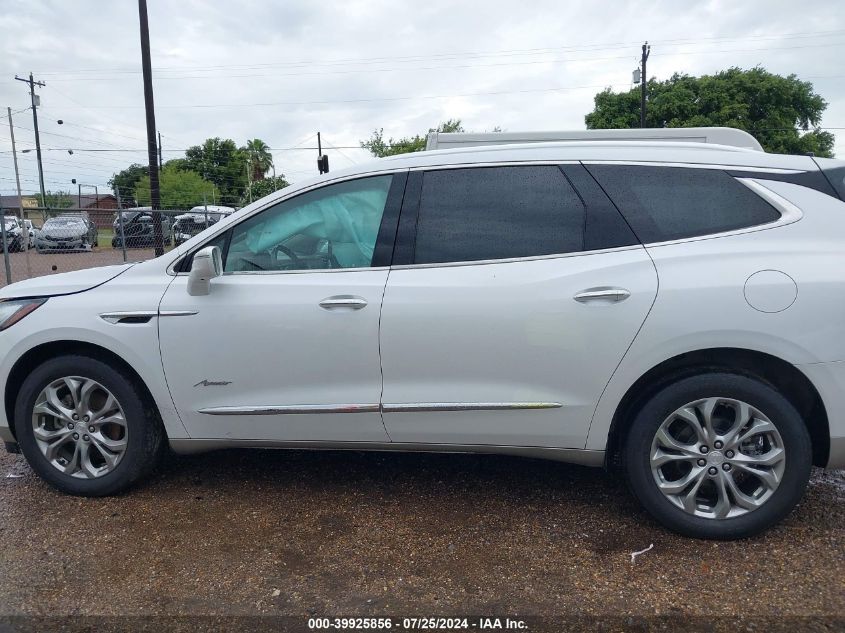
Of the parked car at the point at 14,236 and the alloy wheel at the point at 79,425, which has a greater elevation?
the parked car at the point at 14,236

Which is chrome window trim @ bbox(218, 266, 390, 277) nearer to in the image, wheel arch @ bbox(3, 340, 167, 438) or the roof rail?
wheel arch @ bbox(3, 340, 167, 438)

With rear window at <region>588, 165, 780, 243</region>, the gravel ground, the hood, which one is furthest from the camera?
the hood

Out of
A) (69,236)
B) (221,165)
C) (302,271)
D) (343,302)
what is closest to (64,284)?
(302,271)

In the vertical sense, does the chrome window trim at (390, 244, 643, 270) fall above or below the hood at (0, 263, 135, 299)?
above

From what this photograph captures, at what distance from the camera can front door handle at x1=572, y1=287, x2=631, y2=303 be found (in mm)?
2791

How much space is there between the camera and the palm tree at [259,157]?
70.5 meters

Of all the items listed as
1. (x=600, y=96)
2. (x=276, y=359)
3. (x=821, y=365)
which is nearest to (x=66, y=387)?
(x=276, y=359)

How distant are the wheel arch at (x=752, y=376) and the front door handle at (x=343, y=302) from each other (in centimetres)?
125

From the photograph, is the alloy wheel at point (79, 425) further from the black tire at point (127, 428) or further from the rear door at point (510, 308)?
the rear door at point (510, 308)

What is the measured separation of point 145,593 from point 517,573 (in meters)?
1.48

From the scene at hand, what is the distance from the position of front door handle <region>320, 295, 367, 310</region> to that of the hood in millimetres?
1185

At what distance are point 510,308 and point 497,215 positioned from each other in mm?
488

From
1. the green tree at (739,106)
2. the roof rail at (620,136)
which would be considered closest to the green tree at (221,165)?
the green tree at (739,106)

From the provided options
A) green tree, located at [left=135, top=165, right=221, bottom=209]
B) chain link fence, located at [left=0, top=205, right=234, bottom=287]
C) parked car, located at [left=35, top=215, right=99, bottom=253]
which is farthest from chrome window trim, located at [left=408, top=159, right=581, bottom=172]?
green tree, located at [left=135, top=165, right=221, bottom=209]
